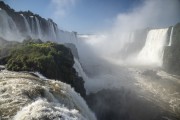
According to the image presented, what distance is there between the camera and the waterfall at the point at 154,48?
78.4 metres

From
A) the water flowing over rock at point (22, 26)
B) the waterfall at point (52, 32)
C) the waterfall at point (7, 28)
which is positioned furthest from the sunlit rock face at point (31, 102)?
the waterfall at point (52, 32)

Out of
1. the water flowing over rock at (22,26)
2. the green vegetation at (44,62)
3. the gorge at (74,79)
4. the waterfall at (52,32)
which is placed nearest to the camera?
the gorge at (74,79)

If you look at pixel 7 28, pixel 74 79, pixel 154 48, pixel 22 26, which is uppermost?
pixel 154 48

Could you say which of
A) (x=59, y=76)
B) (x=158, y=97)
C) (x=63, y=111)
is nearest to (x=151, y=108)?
(x=158, y=97)

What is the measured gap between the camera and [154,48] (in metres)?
82.8

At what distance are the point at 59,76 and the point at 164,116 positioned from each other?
17.3 meters

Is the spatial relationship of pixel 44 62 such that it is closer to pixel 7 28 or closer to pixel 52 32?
pixel 7 28

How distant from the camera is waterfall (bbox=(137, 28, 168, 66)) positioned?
257 feet

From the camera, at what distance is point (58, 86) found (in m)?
25.5

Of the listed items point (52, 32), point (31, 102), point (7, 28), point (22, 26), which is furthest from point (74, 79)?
point (52, 32)

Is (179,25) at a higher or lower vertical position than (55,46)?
higher

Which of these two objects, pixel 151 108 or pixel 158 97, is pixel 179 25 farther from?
pixel 151 108

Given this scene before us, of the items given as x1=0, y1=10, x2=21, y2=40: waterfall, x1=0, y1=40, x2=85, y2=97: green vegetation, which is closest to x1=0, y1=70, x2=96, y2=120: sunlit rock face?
x1=0, y1=40, x2=85, y2=97: green vegetation

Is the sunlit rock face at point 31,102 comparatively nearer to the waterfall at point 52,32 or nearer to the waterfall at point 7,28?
the waterfall at point 7,28
